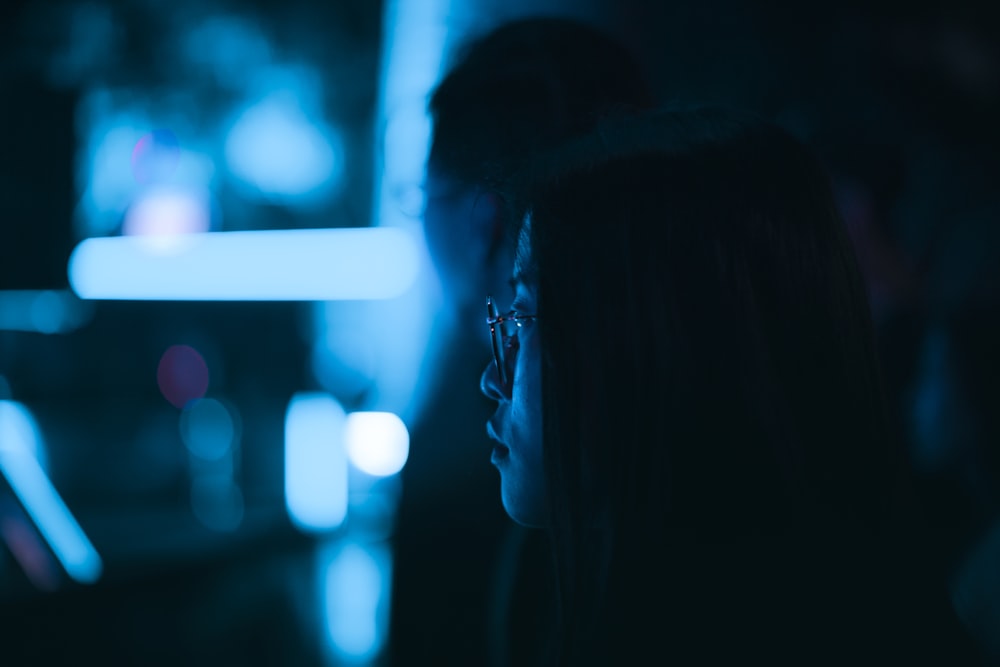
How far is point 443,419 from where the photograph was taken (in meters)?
1.25

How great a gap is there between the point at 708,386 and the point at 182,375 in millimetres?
5890

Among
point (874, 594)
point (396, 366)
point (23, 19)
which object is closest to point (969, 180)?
point (396, 366)

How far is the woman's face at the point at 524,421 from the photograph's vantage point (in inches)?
33.1

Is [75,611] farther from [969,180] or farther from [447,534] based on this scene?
[969,180]

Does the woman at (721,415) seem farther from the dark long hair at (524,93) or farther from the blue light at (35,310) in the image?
the blue light at (35,310)

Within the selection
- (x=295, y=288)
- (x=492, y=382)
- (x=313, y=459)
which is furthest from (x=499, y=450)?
(x=313, y=459)

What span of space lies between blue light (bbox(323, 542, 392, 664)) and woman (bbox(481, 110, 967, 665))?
2153 mm

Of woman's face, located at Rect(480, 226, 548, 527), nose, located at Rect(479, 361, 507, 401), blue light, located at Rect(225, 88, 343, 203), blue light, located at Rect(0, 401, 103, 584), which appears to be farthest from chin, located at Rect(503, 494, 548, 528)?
blue light, located at Rect(225, 88, 343, 203)

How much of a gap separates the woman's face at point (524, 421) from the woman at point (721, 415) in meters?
0.08

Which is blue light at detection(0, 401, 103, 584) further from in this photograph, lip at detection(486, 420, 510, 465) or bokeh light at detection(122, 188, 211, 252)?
lip at detection(486, 420, 510, 465)

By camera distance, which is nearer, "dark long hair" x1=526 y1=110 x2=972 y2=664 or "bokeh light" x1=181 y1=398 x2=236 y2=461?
"dark long hair" x1=526 y1=110 x2=972 y2=664

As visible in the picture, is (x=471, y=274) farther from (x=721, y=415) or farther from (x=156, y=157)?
(x=156, y=157)

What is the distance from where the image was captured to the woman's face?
→ 33.1 inches

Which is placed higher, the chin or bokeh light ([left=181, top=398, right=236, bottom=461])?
bokeh light ([left=181, top=398, right=236, bottom=461])
